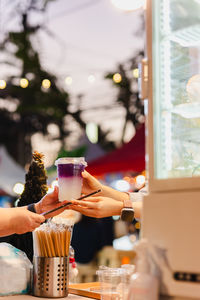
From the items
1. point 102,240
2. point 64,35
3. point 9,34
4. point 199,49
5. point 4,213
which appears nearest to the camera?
point 199,49

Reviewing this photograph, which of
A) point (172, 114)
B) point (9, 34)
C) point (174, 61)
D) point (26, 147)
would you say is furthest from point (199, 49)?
point (26, 147)

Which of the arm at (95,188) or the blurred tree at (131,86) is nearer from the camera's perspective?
the arm at (95,188)

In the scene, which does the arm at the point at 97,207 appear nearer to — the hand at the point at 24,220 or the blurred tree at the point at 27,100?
the hand at the point at 24,220

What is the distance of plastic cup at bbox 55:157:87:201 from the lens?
81.9 inches

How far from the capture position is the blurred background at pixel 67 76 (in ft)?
31.1

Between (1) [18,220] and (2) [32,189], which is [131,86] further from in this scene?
(1) [18,220]

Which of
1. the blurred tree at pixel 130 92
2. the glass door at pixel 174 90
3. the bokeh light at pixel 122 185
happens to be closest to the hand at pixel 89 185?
the glass door at pixel 174 90

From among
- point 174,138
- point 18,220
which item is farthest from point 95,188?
point 174,138

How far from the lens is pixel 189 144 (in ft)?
5.62

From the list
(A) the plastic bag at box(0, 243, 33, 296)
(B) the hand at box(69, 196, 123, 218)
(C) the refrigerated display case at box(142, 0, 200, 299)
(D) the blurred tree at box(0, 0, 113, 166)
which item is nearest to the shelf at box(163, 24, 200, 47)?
(C) the refrigerated display case at box(142, 0, 200, 299)

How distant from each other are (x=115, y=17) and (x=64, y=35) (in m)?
1.26

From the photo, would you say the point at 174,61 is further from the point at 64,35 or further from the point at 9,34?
the point at 64,35

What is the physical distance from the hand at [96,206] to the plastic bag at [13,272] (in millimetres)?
394

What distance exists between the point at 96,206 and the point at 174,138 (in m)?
0.70
